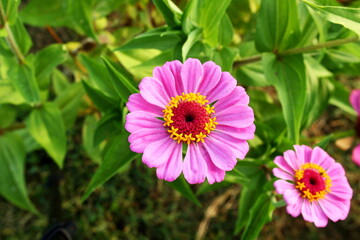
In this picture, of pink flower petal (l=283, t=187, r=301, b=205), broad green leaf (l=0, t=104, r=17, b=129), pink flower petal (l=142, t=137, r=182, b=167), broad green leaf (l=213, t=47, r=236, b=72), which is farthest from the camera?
broad green leaf (l=0, t=104, r=17, b=129)

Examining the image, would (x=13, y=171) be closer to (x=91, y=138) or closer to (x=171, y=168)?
Result: (x=91, y=138)

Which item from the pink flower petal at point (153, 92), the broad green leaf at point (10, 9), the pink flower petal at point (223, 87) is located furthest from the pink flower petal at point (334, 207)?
the broad green leaf at point (10, 9)

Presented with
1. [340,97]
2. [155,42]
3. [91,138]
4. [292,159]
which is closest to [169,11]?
[155,42]

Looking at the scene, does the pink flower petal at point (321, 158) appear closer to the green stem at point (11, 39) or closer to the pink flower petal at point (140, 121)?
the pink flower petal at point (140, 121)

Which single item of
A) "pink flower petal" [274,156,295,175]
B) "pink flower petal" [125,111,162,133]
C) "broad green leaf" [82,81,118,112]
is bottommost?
"pink flower petal" [274,156,295,175]

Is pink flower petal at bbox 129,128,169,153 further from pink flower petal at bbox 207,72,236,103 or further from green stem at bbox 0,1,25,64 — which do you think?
green stem at bbox 0,1,25,64

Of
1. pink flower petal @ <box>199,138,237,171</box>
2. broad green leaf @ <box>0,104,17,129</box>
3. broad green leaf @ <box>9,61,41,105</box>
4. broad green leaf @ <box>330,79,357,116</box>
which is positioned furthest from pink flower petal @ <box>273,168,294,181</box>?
broad green leaf @ <box>0,104,17,129</box>

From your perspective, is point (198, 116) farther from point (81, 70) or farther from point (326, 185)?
point (81, 70)
